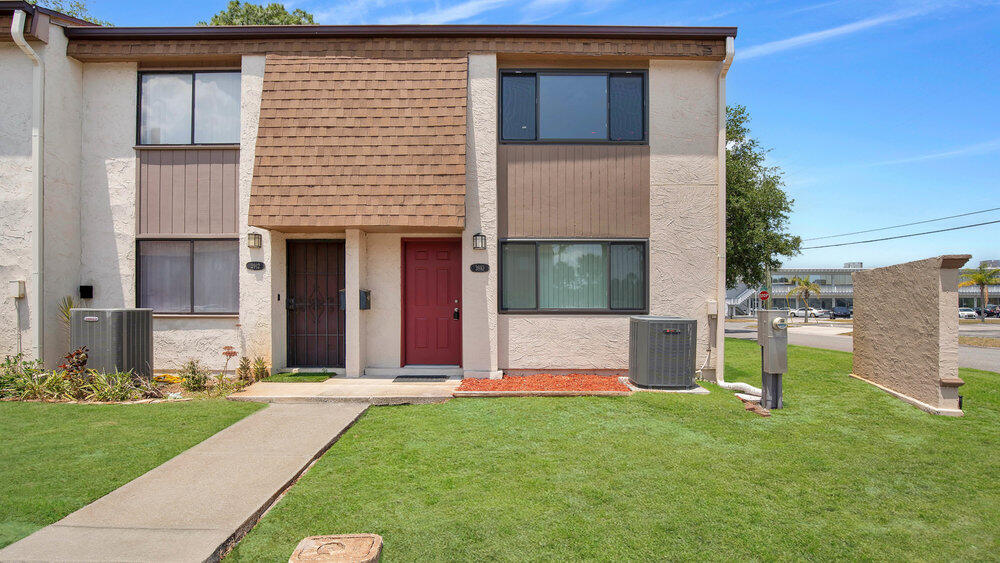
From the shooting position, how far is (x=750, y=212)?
2206 cm

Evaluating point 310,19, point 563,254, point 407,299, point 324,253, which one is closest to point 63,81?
point 324,253

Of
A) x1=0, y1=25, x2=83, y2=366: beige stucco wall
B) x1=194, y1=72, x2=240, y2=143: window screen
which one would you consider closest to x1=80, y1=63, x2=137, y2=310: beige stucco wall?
x1=0, y1=25, x2=83, y2=366: beige stucco wall

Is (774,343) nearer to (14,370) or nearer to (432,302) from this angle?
(432,302)

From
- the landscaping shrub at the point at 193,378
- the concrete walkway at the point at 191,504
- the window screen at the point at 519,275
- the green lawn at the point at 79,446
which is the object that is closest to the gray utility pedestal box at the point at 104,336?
the landscaping shrub at the point at 193,378

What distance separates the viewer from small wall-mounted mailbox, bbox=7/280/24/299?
7.70m

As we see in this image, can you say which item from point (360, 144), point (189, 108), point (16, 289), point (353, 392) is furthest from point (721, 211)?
point (16, 289)

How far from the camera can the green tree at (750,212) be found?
22.0 metres

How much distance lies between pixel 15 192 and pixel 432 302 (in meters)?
6.89

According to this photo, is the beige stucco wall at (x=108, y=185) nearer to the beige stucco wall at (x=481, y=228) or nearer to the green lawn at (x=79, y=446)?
the green lawn at (x=79, y=446)

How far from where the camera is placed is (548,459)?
466 cm

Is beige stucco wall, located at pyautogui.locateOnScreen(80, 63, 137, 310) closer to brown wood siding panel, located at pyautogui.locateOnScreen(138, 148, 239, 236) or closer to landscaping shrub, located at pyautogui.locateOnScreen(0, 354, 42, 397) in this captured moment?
brown wood siding panel, located at pyautogui.locateOnScreen(138, 148, 239, 236)

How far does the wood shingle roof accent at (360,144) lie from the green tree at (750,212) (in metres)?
17.6

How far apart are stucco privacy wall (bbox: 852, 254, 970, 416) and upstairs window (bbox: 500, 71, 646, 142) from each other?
4594mm

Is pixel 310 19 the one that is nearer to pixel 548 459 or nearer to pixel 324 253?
pixel 324 253
